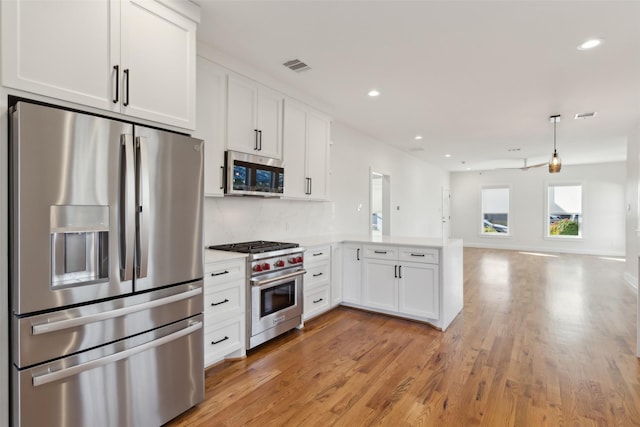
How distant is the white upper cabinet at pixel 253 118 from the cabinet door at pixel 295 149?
12 cm

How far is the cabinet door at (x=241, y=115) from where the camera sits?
3094 millimetres

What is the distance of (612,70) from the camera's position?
127 inches

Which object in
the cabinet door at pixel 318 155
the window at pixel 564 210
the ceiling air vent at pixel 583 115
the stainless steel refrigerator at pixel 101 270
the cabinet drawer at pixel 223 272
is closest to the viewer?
the stainless steel refrigerator at pixel 101 270

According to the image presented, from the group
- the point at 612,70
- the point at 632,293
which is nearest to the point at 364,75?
the point at 612,70

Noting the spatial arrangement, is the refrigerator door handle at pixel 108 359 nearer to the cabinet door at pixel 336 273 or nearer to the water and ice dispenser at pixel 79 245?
the water and ice dispenser at pixel 79 245

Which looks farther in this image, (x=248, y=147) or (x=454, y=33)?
(x=248, y=147)

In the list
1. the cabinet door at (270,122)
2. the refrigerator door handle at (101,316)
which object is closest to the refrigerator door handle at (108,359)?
the refrigerator door handle at (101,316)

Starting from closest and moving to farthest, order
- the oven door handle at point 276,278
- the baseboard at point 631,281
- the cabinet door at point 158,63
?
the cabinet door at point 158,63, the oven door handle at point 276,278, the baseboard at point 631,281

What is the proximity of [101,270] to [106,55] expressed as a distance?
1141 millimetres

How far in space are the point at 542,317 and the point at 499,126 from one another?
3.06 metres

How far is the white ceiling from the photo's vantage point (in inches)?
92.7

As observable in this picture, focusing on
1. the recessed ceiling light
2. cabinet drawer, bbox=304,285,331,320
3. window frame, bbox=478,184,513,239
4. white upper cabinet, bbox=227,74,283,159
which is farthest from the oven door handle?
window frame, bbox=478,184,513,239

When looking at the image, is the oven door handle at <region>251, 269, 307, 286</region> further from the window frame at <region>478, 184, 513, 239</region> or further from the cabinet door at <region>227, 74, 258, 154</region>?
the window frame at <region>478, 184, 513, 239</region>

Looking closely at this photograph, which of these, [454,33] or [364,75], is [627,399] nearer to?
[454,33]
